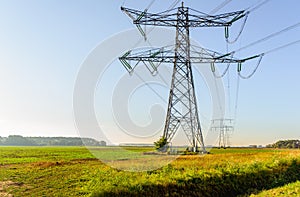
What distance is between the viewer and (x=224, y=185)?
20453 millimetres

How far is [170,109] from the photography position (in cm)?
3731

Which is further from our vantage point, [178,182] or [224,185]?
[224,185]

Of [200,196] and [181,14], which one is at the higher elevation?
[181,14]

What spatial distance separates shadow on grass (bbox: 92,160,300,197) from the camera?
17.6m

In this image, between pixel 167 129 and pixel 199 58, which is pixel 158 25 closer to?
pixel 199 58

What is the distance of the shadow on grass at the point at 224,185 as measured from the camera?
17.6 m

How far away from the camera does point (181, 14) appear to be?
37.7 meters

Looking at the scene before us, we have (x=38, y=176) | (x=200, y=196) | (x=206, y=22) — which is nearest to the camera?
(x=200, y=196)

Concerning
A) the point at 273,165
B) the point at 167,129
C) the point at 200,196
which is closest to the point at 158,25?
the point at 167,129

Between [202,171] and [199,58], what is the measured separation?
55.5 feet

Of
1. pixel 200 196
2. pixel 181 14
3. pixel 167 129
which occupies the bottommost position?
pixel 200 196

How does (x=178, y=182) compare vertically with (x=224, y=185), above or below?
above

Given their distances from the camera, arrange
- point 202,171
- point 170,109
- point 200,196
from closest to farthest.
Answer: point 200,196 → point 202,171 → point 170,109

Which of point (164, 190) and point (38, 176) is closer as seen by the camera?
point (164, 190)
